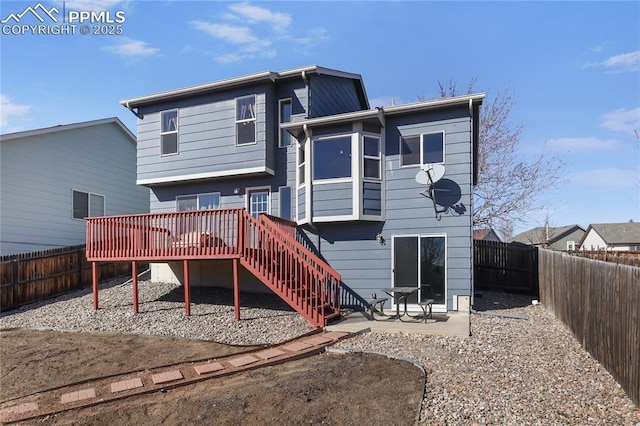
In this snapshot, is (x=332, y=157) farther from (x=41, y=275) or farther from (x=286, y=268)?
(x=41, y=275)

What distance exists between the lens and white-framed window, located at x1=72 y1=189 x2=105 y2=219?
14.4m

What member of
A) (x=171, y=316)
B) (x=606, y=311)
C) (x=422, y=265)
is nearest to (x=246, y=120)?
(x=171, y=316)

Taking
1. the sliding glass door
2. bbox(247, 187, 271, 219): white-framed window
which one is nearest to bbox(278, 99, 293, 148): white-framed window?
bbox(247, 187, 271, 219): white-framed window

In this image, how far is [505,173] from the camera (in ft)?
63.1

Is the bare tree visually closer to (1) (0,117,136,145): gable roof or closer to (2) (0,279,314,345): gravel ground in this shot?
(2) (0,279,314,345): gravel ground

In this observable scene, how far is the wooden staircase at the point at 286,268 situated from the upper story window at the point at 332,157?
6.59 feet

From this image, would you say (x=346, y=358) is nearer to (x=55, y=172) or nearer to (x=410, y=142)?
(x=410, y=142)

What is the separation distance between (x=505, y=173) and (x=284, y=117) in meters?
13.4

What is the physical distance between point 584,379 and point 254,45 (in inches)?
397

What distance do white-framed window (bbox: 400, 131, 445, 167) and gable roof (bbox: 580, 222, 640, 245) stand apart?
114 ft

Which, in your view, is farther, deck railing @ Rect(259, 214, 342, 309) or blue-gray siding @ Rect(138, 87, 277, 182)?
blue-gray siding @ Rect(138, 87, 277, 182)

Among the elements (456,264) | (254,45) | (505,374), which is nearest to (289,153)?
(254,45)

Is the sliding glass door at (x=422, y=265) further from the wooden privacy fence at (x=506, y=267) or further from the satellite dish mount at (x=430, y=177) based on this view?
the wooden privacy fence at (x=506, y=267)

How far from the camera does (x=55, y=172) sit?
44.5 ft
